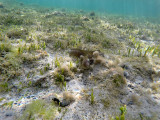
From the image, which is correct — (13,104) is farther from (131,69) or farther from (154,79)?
(154,79)

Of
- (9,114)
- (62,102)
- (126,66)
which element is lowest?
(9,114)

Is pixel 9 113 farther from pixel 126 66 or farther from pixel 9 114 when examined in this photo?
pixel 126 66

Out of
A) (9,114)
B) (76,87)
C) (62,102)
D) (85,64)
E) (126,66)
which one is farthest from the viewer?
(126,66)

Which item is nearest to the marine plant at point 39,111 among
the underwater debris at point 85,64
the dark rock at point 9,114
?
the dark rock at point 9,114

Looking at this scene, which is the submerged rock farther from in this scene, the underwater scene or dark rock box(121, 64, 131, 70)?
dark rock box(121, 64, 131, 70)

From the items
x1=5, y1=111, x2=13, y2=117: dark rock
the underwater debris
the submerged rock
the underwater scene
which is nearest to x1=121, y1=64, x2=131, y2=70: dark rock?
the underwater scene

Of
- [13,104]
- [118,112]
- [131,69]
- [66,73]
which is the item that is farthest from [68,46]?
[118,112]

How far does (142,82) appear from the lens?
3.38 meters

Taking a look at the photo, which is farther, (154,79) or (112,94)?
(154,79)

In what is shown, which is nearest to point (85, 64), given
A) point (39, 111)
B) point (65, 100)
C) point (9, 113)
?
point (65, 100)

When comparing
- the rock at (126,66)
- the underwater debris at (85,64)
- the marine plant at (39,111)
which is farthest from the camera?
the rock at (126,66)

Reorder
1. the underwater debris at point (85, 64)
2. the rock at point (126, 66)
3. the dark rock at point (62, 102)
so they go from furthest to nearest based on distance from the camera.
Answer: the rock at point (126, 66) < the underwater debris at point (85, 64) < the dark rock at point (62, 102)

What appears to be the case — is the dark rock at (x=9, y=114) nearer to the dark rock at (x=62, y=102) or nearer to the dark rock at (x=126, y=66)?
the dark rock at (x=62, y=102)

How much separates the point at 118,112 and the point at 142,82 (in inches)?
65.8
